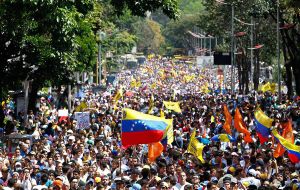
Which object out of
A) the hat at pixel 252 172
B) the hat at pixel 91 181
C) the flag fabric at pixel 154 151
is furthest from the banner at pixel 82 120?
the hat at pixel 91 181

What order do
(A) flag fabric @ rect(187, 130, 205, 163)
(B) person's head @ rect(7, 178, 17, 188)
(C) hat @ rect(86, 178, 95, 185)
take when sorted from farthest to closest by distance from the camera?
(A) flag fabric @ rect(187, 130, 205, 163)
(B) person's head @ rect(7, 178, 17, 188)
(C) hat @ rect(86, 178, 95, 185)

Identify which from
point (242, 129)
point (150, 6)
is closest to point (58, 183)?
point (242, 129)

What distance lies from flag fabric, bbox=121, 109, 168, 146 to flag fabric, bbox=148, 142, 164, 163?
126 centimetres

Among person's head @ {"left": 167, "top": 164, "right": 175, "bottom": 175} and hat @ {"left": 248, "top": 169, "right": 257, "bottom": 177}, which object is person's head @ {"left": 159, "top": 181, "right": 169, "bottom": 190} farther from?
hat @ {"left": 248, "top": 169, "right": 257, "bottom": 177}

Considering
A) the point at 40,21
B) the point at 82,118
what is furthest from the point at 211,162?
the point at 82,118

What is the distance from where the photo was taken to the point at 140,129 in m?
18.7

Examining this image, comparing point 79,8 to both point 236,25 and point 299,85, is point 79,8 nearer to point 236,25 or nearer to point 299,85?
point 299,85

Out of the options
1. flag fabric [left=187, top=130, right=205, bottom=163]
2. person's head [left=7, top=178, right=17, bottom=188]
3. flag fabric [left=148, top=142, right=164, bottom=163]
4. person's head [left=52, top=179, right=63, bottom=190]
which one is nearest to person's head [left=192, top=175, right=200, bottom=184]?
person's head [left=52, top=179, right=63, bottom=190]

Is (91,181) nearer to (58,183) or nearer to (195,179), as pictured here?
(58,183)

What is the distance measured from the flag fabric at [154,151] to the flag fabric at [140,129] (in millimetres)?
1261

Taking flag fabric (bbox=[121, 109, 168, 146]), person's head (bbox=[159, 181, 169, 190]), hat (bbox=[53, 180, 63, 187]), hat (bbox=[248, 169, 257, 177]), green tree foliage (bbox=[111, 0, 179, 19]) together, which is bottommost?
hat (bbox=[248, 169, 257, 177])

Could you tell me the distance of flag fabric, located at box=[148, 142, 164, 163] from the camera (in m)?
20.2

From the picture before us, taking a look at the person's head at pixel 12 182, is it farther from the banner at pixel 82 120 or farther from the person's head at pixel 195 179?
the banner at pixel 82 120

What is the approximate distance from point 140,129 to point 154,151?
180 cm
